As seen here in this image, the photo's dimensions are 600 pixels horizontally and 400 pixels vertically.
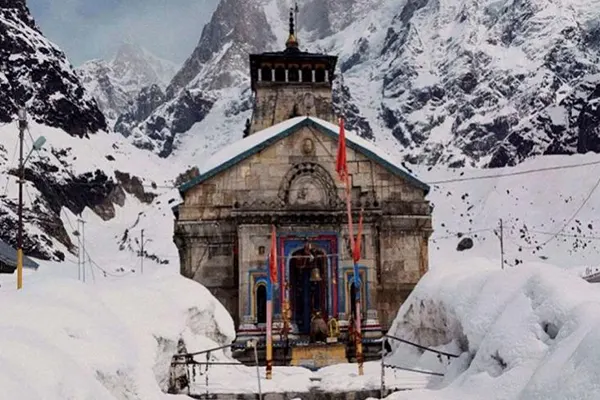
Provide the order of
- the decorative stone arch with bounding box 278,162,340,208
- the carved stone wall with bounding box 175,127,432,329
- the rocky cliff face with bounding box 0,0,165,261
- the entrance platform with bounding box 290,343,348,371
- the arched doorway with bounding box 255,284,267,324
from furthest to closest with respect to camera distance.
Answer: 1. the rocky cliff face with bounding box 0,0,165,261
2. the decorative stone arch with bounding box 278,162,340,208
3. the carved stone wall with bounding box 175,127,432,329
4. the arched doorway with bounding box 255,284,267,324
5. the entrance platform with bounding box 290,343,348,371

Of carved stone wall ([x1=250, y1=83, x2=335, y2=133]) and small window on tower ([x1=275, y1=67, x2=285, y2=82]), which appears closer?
carved stone wall ([x1=250, y1=83, x2=335, y2=133])

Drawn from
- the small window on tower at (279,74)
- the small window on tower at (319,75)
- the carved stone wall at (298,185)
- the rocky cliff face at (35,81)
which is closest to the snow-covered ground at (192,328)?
the carved stone wall at (298,185)

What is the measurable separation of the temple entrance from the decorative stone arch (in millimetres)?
1763

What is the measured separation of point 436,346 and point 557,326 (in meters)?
6.09

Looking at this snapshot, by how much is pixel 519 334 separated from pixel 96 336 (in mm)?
6638

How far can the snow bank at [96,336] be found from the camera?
9.02 m

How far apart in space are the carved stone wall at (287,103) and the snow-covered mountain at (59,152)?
61.5 m

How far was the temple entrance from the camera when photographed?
29.2 metres

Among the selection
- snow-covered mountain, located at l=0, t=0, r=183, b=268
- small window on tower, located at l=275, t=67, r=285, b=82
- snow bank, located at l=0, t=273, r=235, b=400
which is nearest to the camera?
snow bank, located at l=0, t=273, r=235, b=400

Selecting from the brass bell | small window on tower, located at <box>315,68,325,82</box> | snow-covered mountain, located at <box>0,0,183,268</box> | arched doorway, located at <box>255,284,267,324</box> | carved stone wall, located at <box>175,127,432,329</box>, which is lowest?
arched doorway, located at <box>255,284,267,324</box>

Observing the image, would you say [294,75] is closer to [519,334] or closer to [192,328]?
[192,328]

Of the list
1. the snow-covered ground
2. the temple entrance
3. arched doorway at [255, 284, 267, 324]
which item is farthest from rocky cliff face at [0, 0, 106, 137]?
the snow-covered ground

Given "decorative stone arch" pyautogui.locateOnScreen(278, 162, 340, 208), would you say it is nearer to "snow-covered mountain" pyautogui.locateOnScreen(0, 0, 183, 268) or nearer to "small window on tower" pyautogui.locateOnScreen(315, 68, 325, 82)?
"small window on tower" pyautogui.locateOnScreen(315, 68, 325, 82)

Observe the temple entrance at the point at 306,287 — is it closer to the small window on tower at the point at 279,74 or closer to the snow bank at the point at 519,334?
the snow bank at the point at 519,334
